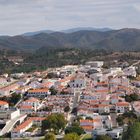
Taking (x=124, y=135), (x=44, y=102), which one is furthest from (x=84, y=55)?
(x=124, y=135)

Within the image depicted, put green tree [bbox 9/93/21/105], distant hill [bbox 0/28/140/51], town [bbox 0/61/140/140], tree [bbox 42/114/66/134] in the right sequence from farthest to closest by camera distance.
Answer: distant hill [bbox 0/28/140/51] → green tree [bbox 9/93/21/105] → town [bbox 0/61/140/140] → tree [bbox 42/114/66/134]

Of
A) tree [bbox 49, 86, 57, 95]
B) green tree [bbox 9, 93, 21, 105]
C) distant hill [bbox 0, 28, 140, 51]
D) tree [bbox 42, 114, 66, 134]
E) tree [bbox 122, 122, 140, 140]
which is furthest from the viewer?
distant hill [bbox 0, 28, 140, 51]

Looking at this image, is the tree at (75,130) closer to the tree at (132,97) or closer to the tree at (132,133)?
the tree at (132,133)

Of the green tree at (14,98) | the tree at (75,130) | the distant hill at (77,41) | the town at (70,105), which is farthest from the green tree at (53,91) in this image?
the distant hill at (77,41)

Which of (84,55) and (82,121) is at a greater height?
(84,55)

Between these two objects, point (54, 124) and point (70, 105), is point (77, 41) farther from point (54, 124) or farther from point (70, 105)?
point (54, 124)

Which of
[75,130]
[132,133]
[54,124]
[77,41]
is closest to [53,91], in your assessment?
[54,124]

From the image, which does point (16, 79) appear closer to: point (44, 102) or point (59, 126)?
point (44, 102)

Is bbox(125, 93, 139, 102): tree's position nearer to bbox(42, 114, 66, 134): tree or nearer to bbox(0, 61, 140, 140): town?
bbox(0, 61, 140, 140): town

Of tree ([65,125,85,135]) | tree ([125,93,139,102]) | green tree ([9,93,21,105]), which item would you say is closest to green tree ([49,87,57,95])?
green tree ([9,93,21,105])
